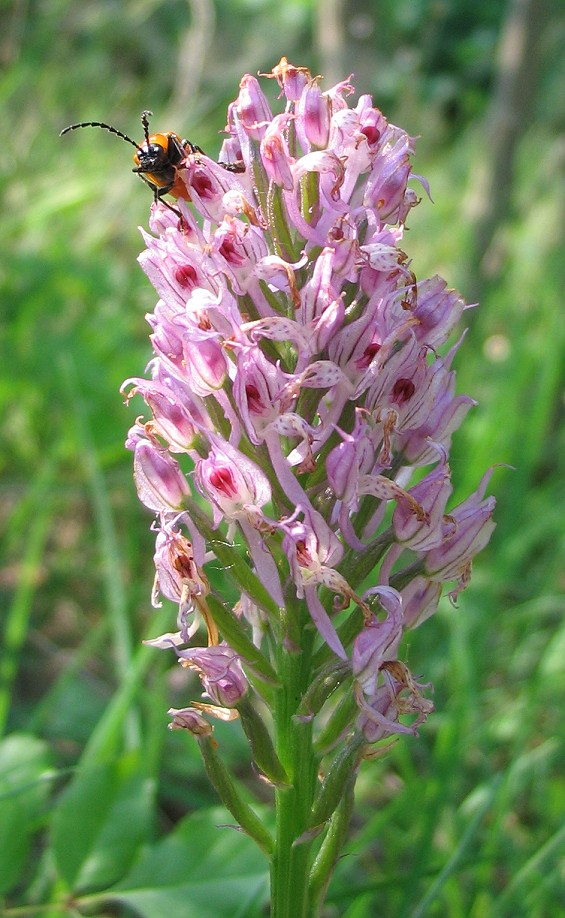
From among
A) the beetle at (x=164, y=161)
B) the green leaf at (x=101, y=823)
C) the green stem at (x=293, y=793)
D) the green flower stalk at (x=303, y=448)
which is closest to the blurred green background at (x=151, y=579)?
the green leaf at (x=101, y=823)

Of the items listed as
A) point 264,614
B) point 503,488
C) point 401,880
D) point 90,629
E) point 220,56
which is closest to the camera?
point 264,614

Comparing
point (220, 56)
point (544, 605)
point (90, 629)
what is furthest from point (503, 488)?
point (220, 56)

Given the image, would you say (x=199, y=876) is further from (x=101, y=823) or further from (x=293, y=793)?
(x=293, y=793)

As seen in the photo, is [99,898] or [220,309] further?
[99,898]

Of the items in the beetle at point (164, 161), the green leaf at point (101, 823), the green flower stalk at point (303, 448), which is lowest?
the green leaf at point (101, 823)

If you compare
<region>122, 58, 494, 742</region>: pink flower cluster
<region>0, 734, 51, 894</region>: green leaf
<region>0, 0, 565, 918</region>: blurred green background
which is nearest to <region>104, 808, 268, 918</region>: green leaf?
<region>0, 0, 565, 918</region>: blurred green background

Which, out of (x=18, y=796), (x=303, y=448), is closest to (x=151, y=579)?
(x=18, y=796)

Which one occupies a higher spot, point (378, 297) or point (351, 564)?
point (378, 297)

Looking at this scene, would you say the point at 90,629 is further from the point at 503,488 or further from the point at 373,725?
the point at 373,725

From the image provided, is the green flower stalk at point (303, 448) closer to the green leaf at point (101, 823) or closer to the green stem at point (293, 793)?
the green stem at point (293, 793)
